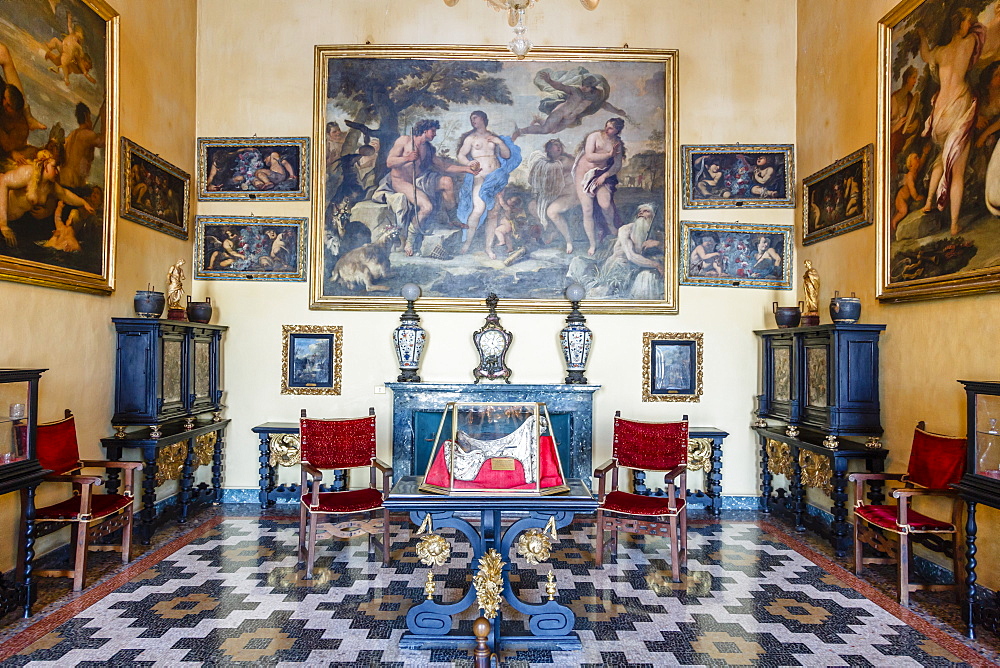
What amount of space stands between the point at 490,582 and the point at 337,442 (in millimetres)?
3253

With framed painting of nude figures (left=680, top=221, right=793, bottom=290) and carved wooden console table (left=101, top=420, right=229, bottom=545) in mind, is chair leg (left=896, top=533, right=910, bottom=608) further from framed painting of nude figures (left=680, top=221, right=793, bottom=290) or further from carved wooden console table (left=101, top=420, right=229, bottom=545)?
carved wooden console table (left=101, top=420, right=229, bottom=545)

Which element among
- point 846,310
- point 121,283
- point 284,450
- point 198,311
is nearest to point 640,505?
point 846,310

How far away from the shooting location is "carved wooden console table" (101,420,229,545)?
650 cm

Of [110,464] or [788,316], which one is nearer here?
[110,464]

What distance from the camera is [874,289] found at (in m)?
6.77

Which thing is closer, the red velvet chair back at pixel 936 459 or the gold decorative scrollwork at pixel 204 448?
the red velvet chair back at pixel 936 459

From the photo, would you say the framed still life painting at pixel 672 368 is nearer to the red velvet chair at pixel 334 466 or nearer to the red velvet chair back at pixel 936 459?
the red velvet chair back at pixel 936 459

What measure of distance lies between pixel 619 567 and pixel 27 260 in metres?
6.21

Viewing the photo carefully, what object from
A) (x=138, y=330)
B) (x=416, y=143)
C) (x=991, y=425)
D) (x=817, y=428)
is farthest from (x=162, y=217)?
(x=991, y=425)

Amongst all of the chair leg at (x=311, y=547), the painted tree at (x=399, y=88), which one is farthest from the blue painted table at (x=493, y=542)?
the painted tree at (x=399, y=88)

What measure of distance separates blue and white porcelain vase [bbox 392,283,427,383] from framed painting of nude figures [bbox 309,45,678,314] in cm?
32

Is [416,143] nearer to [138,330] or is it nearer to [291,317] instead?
[291,317]

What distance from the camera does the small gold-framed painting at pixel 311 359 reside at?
8.57 meters

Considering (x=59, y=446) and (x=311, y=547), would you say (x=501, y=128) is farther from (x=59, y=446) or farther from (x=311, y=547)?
(x=59, y=446)
